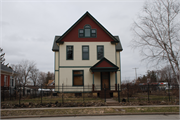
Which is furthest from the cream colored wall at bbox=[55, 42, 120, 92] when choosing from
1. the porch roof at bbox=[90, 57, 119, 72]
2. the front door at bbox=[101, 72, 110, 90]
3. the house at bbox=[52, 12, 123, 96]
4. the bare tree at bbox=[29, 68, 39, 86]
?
the bare tree at bbox=[29, 68, 39, 86]

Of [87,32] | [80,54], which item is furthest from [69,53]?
[87,32]

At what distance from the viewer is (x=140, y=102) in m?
15.6

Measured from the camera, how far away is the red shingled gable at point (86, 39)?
22766 mm

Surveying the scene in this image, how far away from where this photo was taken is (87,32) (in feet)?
76.0

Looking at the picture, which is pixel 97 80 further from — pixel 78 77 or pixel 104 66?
pixel 78 77

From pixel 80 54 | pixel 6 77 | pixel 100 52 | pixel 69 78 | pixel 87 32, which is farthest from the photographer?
pixel 6 77

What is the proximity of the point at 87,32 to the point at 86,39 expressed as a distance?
3.39ft

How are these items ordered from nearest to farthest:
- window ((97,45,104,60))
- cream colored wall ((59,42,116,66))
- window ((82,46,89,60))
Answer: cream colored wall ((59,42,116,66))
window ((82,46,89,60))
window ((97,45,104,60))

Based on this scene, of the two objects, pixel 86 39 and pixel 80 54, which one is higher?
pixel 86 39

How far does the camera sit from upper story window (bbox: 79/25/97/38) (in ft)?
75.7

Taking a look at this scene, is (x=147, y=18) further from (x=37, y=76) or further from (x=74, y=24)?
(x=37, y=76)

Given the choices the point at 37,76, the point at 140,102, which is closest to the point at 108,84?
the point at 140,102

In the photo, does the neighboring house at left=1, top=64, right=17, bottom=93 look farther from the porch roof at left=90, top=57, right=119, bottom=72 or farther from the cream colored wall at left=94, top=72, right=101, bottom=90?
the porch roof at left=90, top=57, right=119, bottom=72

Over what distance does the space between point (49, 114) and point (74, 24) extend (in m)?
14.0
